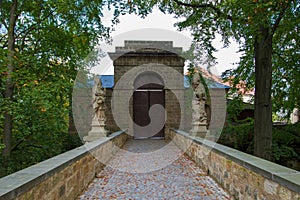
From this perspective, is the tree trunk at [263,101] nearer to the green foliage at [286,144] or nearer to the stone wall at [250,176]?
the stone wall at [250,176]

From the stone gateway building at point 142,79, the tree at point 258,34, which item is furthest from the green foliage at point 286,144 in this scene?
the stone gateway building at point 142,79

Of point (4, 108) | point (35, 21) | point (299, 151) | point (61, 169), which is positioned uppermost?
point (35, 21)

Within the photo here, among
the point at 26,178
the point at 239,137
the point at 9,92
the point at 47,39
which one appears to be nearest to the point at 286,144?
the point at 239,137

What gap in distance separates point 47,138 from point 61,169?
592 centimetres

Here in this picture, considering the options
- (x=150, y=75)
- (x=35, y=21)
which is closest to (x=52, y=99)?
(x=35, y=21)

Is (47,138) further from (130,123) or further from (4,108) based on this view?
(130,123)

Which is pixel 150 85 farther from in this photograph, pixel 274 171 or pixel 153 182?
pixel 274 171

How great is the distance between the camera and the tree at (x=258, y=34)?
5766 millimetres

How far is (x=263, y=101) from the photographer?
6559 mm

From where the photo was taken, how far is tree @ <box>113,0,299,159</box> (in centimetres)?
577

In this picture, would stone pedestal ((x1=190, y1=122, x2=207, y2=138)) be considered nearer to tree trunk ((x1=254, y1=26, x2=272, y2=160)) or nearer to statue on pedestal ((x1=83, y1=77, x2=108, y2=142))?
tree trunk ((x1=254, y1=26, x2=272, y2=160))

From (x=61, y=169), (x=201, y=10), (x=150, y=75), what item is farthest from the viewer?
(x=150, y=75)

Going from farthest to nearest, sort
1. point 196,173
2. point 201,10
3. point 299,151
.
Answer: point 299,151
point 201,10
point 196,173

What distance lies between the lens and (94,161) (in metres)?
5.29
